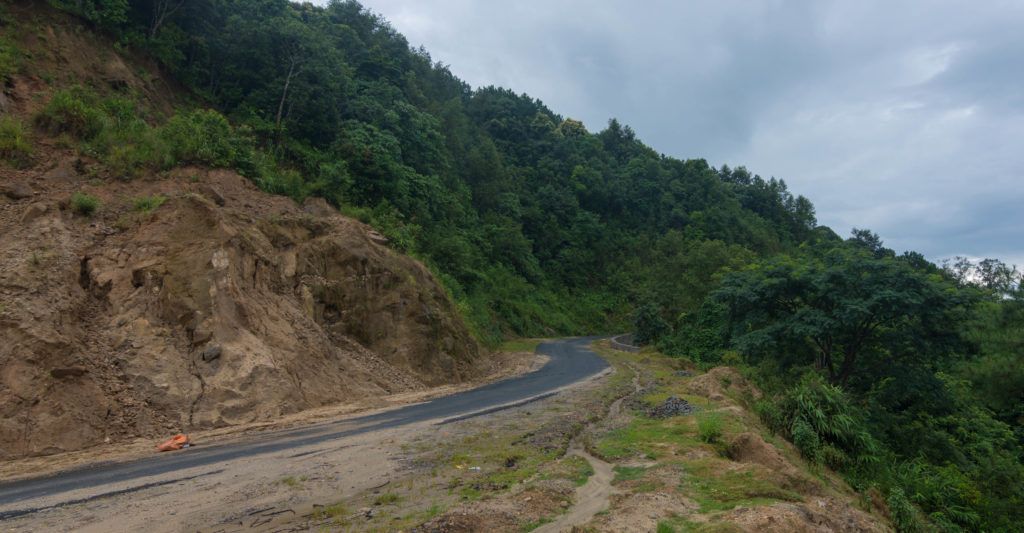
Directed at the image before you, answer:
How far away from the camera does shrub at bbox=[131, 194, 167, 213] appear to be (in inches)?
723

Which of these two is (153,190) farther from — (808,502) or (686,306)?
(686,306)

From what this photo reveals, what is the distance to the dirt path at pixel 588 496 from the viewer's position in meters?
7.92

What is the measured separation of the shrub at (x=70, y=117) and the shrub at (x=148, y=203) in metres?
4.00

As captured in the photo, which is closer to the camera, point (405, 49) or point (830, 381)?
point (830, 381)

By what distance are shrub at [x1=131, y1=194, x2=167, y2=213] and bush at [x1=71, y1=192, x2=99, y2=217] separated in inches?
44.1

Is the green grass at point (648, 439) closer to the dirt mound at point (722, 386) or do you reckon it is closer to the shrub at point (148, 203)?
the dirt mound at point (722, 386)

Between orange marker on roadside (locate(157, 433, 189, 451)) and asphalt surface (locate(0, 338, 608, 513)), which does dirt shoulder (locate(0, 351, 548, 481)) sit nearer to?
orange marker on roadside (locate(157, 433, 189, 451))

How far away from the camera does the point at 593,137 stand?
96125 millimetres

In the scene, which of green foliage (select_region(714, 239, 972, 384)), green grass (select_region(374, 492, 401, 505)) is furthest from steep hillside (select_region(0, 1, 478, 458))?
green foliage (select_region(714, 239, 972, 384))

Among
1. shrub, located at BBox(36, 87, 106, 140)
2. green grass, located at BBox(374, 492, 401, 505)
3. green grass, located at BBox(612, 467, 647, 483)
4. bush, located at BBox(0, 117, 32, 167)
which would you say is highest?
shrub, located at BBox(36, 87, 106, 140)

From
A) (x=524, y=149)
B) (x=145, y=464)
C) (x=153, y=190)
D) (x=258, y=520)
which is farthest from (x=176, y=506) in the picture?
(x=524, y=149)

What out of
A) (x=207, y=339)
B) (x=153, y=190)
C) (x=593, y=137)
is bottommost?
(x=207, y=339)

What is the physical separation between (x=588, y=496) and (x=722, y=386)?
13276mm

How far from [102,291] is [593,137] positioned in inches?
3432
